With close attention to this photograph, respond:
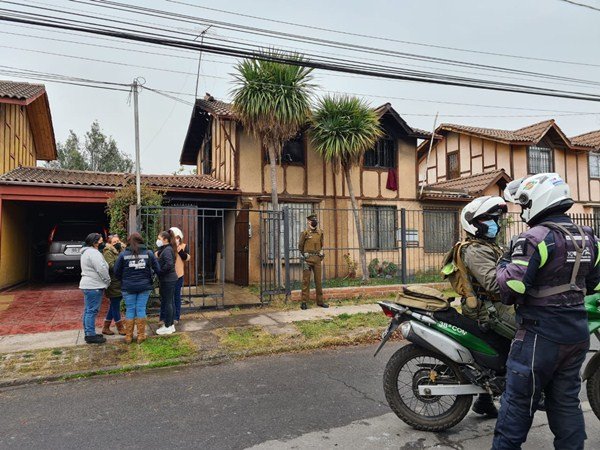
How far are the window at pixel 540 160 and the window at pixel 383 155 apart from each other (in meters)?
7.75

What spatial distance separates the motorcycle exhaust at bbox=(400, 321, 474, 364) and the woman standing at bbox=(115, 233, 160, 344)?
13.8ft

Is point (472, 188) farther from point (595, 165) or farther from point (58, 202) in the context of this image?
point (58, 202)

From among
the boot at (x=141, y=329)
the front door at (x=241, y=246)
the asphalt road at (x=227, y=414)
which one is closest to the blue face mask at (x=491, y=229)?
the asphalt road at (x=227, y=414)

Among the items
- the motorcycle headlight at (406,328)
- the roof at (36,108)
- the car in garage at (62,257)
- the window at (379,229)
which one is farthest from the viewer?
the window at (379,229)

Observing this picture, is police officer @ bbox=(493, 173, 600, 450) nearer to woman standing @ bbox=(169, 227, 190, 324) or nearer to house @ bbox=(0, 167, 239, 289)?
woman standing @ bbox=(169, 227, 190, 324)

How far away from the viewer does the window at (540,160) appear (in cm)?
1817

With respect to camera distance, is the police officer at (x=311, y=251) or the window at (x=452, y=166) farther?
the window at (x=452, y=166)

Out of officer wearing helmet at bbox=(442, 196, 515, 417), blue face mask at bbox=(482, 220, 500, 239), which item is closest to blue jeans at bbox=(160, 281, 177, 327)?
officer wearing helmet at bbox=(442, 196, 515, 417)

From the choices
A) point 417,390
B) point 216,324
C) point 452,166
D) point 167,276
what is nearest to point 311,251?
point 216,324

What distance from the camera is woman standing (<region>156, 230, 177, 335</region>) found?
6.47 meters

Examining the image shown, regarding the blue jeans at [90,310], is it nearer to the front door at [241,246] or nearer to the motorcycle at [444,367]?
the motorcycle at [444,367]

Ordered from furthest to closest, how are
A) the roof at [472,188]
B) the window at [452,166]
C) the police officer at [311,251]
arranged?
the window at [452,166]
the roof at [472,188]
the police officer at [311,251]

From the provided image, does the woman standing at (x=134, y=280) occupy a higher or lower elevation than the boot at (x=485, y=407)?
higher

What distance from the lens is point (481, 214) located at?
3223mm
